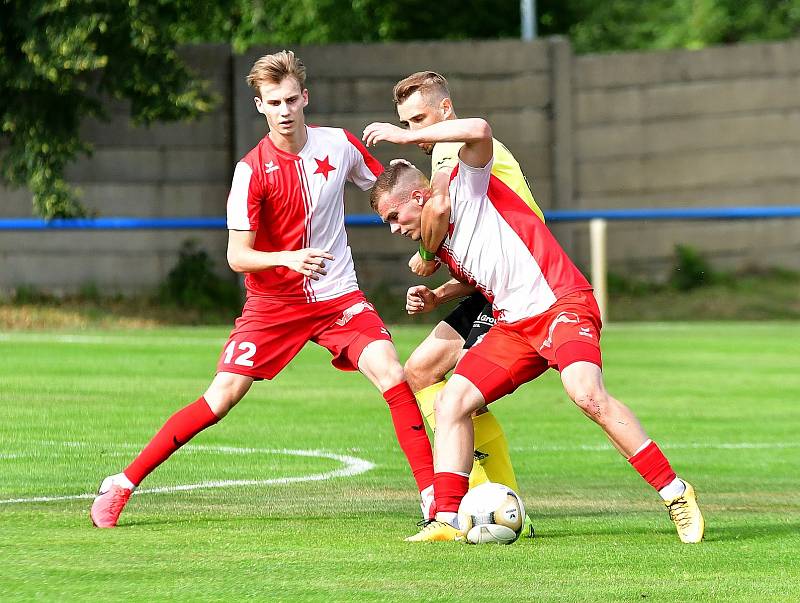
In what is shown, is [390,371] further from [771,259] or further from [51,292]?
[771,259]

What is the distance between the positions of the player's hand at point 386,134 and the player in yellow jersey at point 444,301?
46cm

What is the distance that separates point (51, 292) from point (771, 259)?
10250 mm

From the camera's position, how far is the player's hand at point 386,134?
241 inches

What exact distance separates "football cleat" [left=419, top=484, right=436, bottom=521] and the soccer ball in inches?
9.9

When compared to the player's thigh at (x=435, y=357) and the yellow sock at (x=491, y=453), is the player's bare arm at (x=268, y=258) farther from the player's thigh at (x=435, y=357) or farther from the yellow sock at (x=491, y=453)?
the yellow sock at (x=491, y=453)

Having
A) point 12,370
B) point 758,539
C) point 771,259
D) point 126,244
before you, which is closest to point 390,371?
point 758,539

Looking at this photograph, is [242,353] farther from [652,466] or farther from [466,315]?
[652,466]

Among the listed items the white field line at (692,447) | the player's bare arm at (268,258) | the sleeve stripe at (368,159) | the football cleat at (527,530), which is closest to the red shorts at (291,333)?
the player's bare arm at (268,258)

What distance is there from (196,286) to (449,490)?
50.2 feet

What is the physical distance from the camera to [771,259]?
23.7m

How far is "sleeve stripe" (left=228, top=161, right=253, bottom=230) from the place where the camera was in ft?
23.0

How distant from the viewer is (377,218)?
21.3 metres

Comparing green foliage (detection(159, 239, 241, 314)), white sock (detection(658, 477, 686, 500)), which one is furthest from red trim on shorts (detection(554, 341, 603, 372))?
green foliage (detection(159, 239, 241, 314))

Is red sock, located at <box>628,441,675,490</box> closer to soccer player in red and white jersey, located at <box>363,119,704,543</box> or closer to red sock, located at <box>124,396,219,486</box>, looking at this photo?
soccer player in red and white jersey, located at <box>363,119,704,543</box>
